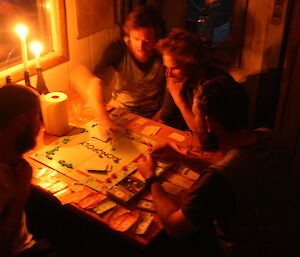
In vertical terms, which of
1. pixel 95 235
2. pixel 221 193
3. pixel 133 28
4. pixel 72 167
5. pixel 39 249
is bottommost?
pixel 95 235

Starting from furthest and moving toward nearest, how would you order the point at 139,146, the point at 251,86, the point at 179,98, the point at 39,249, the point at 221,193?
the point at 251,86
the point at 179,98
the point at 139,146
the point at 39,249
the point at 221,193

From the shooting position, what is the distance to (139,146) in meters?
2.08

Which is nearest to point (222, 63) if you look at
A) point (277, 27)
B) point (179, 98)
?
point (277, 27)

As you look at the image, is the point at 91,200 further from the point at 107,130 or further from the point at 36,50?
the point at 36,50

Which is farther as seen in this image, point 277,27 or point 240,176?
point 277,27

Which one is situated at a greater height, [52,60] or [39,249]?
[52,60]

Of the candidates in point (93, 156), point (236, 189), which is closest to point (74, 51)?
point (93, 156)

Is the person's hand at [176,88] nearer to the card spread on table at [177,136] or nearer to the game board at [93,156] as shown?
the card spread on table at [177,136]

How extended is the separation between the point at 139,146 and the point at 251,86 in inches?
48.5

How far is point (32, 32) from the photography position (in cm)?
247

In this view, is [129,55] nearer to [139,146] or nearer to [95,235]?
[139,146]

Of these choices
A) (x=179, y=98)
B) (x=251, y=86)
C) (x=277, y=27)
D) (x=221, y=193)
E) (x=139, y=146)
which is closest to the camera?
(x=221, y=193)

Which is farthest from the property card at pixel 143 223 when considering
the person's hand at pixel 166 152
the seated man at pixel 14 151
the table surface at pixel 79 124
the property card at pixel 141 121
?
the property card at pixel 141 121

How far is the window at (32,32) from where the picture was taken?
2295 mm
